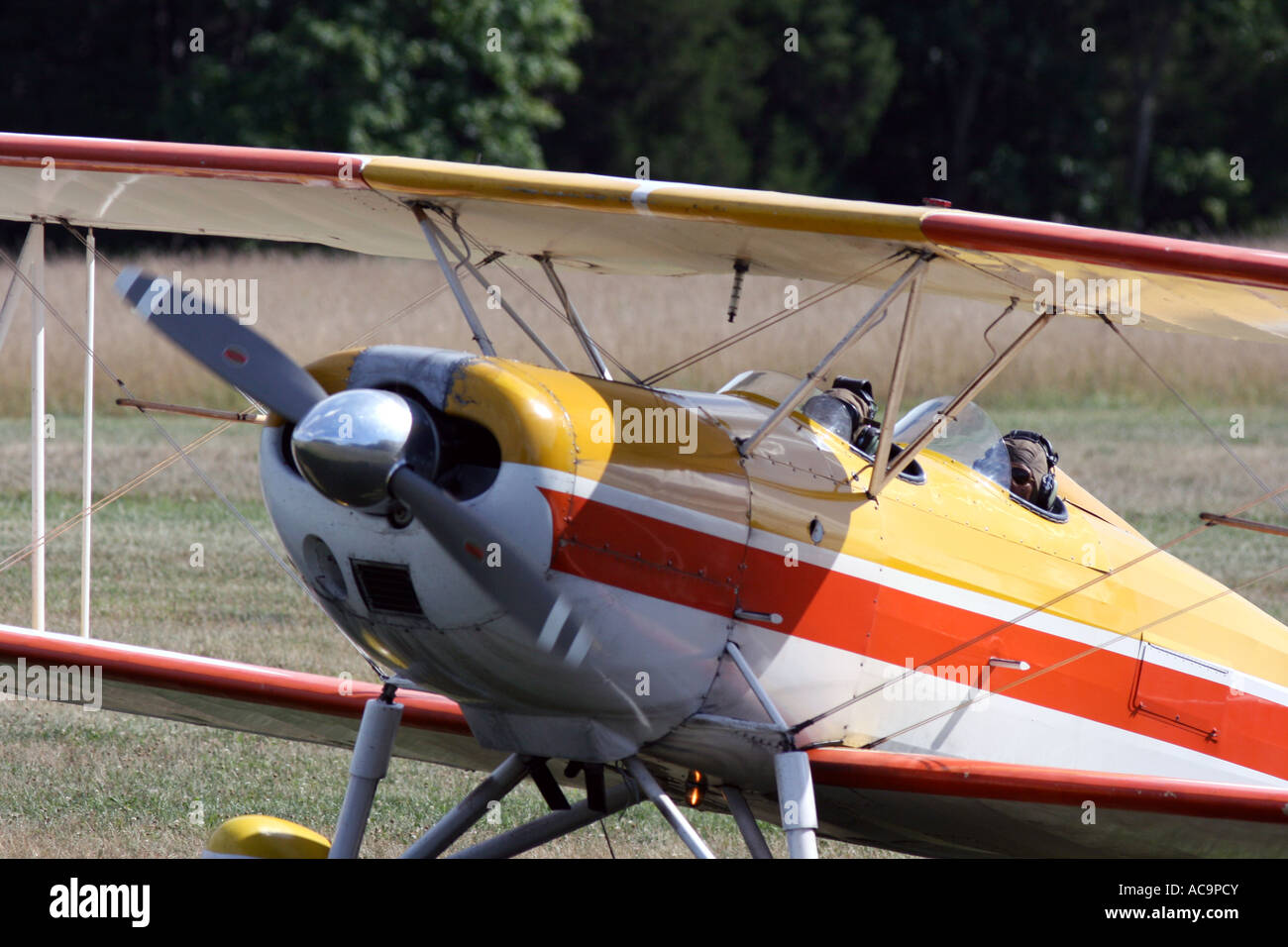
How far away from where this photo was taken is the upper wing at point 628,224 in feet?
15.9

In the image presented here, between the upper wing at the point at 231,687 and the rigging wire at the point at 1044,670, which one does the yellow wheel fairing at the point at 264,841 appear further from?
the rigging wire at the point at 1044,670

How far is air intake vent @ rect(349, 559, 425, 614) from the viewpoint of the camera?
4.61m

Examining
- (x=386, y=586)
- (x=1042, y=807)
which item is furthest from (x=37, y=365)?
(x=1042, y=807)

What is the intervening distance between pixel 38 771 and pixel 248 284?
1452cm

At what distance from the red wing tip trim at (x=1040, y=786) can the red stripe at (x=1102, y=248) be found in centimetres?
155

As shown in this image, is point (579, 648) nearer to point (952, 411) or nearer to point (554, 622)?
point (554, 622)

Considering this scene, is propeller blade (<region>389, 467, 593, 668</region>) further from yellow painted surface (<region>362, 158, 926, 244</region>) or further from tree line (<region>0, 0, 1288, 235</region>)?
tree line (<region>0, 0, 1288, 235</region>)

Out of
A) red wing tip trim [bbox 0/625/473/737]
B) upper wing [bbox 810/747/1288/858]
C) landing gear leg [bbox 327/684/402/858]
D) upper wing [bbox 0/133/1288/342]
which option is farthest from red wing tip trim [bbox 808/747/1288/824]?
red wing tip trim [bbox 0/625/473/737]

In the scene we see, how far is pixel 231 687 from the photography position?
6.45 m

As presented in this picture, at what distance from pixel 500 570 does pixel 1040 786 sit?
187cm

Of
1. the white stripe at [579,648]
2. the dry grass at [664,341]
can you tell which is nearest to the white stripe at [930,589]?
the white stripe at [579,648]
